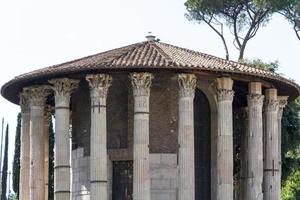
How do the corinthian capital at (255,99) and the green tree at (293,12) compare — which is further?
the green tree at (293,12)

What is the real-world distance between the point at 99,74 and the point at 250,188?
6.46 m

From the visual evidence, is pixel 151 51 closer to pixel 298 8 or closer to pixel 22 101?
pixel 22 101

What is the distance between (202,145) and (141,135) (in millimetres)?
3782

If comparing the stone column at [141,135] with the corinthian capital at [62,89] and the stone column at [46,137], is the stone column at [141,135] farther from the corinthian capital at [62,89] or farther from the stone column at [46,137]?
the stone column at [46,137]

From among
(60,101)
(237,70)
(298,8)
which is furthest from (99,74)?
(298,8)

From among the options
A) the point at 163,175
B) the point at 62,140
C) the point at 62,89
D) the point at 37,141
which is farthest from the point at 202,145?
the point at 37,141

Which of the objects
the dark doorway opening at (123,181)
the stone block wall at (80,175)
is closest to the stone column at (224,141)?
the dark doorway opening at (123,181)

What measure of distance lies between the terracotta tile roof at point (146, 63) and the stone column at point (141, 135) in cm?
52

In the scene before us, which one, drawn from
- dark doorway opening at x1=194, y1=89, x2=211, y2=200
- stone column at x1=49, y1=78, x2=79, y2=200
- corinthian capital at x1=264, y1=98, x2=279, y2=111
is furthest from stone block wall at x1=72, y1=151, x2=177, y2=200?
corinthian capital at x1=264, y1=98, x2=279, y2=111

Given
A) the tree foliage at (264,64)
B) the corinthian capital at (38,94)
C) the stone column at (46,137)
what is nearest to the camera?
the corinthian capital at (38,94)

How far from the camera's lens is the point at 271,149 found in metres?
35.3

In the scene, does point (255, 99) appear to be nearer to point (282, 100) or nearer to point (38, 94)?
point (282, 100)

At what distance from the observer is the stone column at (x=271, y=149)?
35.0 meters

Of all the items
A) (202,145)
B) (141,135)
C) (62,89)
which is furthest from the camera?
(202,145)
